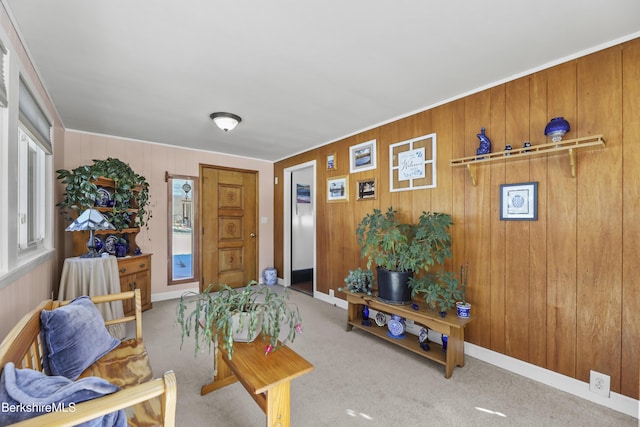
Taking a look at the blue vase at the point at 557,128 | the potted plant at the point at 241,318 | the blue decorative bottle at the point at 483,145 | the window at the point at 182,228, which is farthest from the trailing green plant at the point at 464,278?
the window at the point at 182,228

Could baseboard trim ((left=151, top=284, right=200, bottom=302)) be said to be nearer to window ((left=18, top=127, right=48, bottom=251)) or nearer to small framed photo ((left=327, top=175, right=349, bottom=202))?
window ((left=18, top=127, right=48, bottom=251))

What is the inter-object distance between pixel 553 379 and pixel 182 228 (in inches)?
179

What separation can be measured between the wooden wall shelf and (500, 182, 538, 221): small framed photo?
8.8 inches

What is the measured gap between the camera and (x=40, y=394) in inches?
34.2

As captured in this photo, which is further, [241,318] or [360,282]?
[360,282]

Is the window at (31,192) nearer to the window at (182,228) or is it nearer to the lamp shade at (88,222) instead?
the lamp shade at (88,222)

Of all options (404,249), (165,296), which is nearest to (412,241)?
(404,249)

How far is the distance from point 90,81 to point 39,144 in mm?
697

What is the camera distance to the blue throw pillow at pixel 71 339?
1410 millimetres

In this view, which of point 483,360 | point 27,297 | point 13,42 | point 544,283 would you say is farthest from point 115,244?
point 544,283

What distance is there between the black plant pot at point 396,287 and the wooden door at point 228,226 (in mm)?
3025

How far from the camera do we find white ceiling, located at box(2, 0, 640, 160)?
59.6 inches

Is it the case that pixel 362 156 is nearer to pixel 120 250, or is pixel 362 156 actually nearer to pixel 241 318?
pixel 241 318

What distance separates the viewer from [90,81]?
227cm
